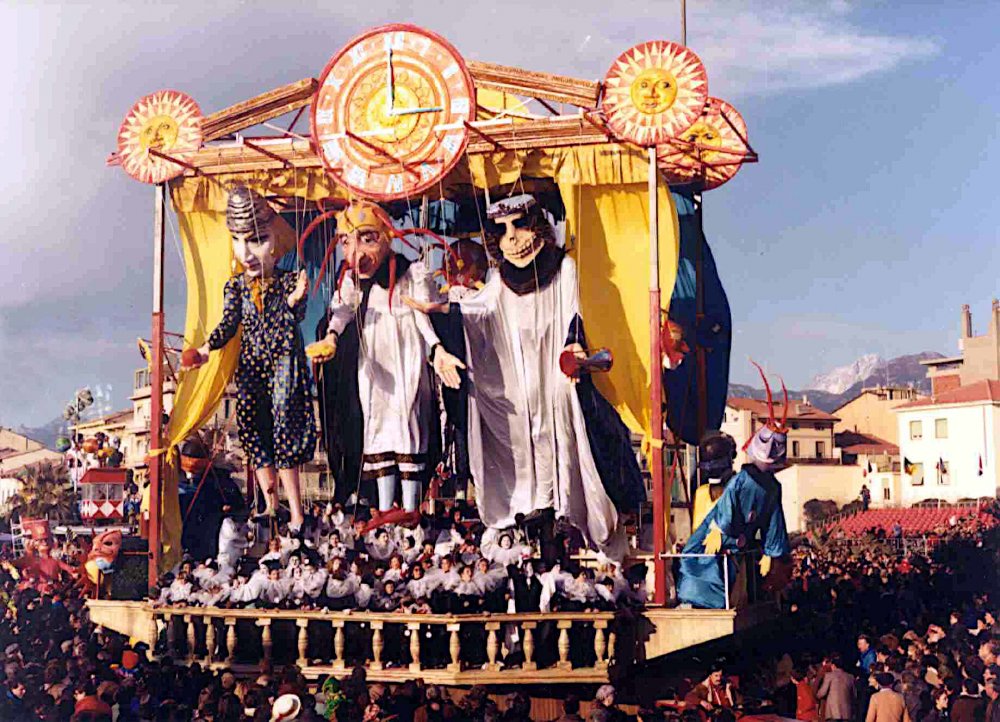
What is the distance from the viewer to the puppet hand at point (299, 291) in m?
21.2

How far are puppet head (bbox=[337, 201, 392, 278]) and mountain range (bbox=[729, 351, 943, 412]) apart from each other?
510 centimetres

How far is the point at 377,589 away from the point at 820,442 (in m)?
7.44

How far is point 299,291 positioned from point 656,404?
Result: 220 inches

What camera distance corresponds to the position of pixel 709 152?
19953 millimetres

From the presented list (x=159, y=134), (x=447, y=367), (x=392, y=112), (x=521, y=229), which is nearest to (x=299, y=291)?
(x=447, y=367)

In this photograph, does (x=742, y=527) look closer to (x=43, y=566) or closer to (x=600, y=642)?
(x=600, y=642)

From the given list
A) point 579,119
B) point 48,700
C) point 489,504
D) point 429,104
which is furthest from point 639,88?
point 48,700

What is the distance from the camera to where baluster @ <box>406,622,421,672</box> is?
18234 millimetres

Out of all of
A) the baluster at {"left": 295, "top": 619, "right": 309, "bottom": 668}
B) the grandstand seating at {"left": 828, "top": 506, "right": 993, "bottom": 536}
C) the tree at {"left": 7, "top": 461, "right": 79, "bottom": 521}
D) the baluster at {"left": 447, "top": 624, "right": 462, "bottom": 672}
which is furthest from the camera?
the tree at {"left": 7, "top": 461, "right": 79, "bottom": 521}

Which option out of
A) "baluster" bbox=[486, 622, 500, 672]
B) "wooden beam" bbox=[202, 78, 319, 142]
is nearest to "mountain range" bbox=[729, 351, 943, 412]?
"baluster" bbox=[486, 622, 500, 672]

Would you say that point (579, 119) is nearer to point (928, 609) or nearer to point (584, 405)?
point (584, 405)

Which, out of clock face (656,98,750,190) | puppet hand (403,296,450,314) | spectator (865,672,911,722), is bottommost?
spectator (865,672,911,722)

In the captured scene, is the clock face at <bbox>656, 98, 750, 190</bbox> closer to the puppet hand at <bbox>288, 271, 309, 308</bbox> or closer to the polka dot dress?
the puppet hand at <bbox>288, 271, 309, 308</bbox>

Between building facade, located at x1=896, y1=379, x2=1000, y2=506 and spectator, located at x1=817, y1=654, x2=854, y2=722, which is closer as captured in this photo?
spectator, located at x1=817, y1=654, x2=854, y2=722
